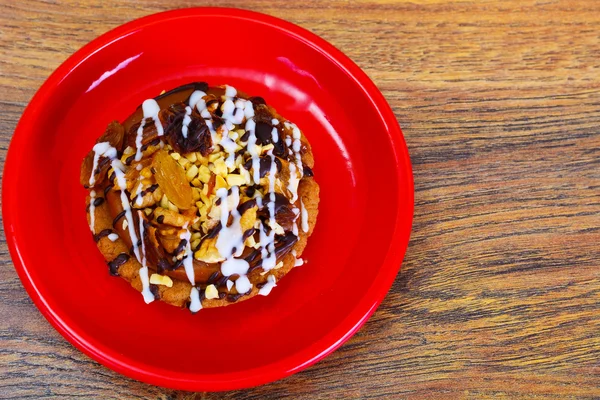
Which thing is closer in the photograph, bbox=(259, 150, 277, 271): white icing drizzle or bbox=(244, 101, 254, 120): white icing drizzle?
bbox=(259, 150, 277, 271): white icing drizzle

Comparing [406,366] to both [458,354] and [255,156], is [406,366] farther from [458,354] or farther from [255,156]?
[255,156]

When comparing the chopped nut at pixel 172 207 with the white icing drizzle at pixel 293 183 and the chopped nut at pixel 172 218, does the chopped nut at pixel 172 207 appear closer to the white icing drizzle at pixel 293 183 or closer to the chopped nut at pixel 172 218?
the chopped nut at pixel 172 218

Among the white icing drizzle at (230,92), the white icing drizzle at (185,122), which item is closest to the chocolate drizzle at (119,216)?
the white icing drizzle at (185,122)

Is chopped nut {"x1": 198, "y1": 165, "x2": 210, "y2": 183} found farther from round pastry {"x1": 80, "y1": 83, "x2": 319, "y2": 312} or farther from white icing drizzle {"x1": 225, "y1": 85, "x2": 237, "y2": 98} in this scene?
white icing drizzle {"x1": 225, "y1": 85, "x2": 237, "y2": 98}

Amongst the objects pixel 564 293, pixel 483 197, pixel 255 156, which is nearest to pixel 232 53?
pixel 255 156

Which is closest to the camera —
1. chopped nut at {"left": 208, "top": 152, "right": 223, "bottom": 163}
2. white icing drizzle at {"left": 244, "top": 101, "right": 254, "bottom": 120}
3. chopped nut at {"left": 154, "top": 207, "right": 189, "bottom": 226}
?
chopped nut at {"left": 154, "top": 207, "right": 189, "bottom": 226}

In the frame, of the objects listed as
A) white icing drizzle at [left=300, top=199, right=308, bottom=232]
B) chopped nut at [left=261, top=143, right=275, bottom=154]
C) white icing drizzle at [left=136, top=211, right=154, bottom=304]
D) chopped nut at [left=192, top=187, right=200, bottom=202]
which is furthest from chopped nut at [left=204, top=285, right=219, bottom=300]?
chopped nut at [left=261, top=143, right=275, bottom=154]

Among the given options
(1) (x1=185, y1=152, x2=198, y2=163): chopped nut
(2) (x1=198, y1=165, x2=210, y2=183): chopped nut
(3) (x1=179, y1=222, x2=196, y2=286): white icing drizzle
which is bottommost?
(3) (x1=179, y1=222, x2=196, y2=286): white icing drizzle
